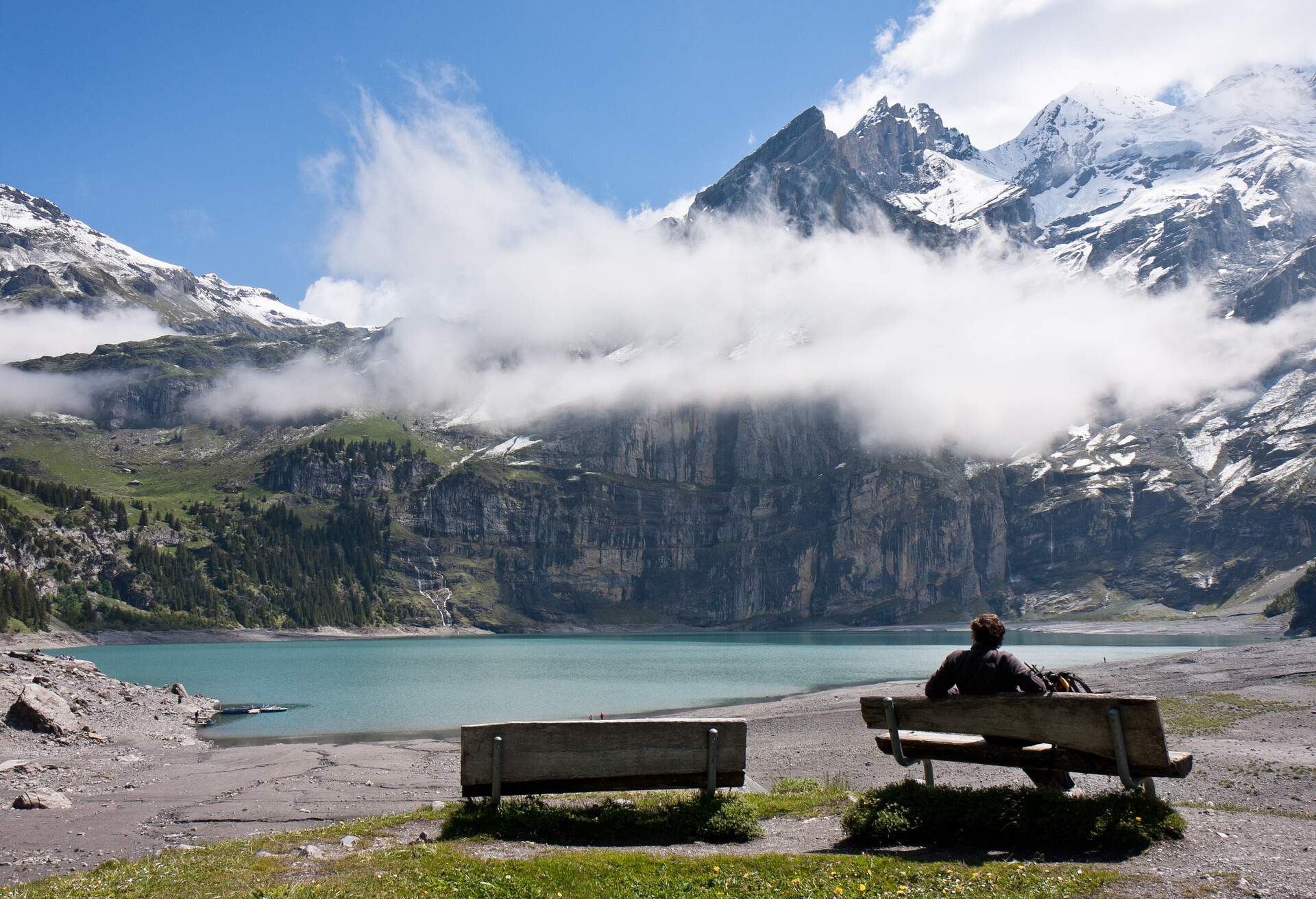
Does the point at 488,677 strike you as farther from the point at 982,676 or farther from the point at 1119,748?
the point at 1119,748

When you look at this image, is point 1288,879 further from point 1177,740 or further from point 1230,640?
point 1230,640

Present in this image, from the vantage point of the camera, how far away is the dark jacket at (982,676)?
13703 mm

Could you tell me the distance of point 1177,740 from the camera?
3309 cm

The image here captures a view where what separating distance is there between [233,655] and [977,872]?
171m

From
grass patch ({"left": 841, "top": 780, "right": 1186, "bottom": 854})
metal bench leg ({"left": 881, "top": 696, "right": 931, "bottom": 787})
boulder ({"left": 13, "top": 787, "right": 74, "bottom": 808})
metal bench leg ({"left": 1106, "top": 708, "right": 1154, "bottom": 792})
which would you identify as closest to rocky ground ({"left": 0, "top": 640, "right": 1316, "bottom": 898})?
boulder ({"left": 13, "top": 787, "right": 74, "bottom": 808})

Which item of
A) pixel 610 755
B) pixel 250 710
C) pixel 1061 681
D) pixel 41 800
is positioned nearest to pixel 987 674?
pixel 1061 681

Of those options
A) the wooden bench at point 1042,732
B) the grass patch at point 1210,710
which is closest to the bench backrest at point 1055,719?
the wooden bench at point 1042,732

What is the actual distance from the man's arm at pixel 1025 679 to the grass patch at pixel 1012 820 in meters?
1.46

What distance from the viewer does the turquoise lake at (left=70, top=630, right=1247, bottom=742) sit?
64125 millimetres

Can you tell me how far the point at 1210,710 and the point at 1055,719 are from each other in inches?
1514

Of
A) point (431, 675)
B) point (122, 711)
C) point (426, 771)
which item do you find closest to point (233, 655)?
point (431, 675)

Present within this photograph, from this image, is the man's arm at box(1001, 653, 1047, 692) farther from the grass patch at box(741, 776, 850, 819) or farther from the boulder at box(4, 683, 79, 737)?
the boulder at box(4, 683, 79, 737)

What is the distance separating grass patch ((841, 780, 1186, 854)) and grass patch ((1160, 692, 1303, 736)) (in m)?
26.1

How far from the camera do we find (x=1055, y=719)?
42.7ft
